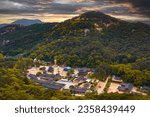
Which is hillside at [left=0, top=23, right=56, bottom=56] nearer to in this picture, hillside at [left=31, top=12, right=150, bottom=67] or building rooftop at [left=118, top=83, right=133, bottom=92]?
hillside at [left=31, top=12, right=150, bottom=67]

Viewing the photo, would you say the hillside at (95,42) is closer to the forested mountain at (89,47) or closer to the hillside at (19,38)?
the forested mountain at (89,47)

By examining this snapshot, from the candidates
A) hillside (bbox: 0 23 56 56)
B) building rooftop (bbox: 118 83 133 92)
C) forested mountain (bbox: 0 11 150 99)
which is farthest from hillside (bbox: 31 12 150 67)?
building rooftop (bbox: 118 83 133 92)

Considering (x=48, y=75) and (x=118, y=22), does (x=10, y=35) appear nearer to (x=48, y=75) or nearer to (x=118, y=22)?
(x=118, y=22)

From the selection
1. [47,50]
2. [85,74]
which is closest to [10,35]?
[47,50]

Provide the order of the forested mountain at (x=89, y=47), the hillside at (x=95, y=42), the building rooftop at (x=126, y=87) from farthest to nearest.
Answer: the hillside at (x=95, y=42)
the forested mountain at (x=89, y=47)
the building rooftop at (x=126, y=87)

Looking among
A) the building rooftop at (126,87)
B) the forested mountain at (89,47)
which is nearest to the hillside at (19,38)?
the forested mountain at (89,47)

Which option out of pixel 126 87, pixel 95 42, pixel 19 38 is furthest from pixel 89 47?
pixel 19 38

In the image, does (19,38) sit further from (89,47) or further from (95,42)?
(89,47)

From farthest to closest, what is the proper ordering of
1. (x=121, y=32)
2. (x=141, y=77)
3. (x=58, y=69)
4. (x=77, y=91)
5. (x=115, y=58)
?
1. (x=121, y=32)
2. (x=115, y=58)
3. (x=58, y=69)
4. (x=141, y=77)
5. (x=77, y=91)

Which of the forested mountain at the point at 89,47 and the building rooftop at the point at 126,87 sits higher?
the forested mountain at the point at 89,47
